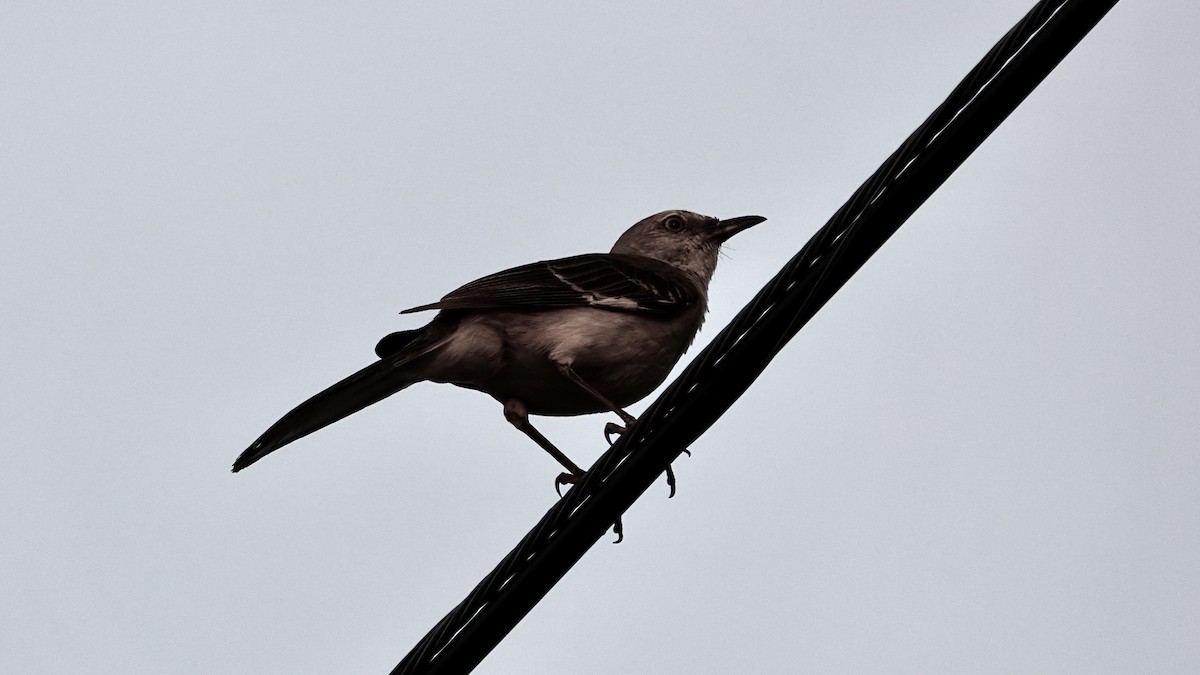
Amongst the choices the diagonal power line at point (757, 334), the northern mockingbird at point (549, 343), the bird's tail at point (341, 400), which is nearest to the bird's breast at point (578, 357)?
the northern mockingbird at point (549, 343)

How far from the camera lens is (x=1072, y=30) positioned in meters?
3.35

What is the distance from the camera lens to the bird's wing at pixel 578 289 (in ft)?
21.7

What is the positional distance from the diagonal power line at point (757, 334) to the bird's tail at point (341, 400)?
205cm

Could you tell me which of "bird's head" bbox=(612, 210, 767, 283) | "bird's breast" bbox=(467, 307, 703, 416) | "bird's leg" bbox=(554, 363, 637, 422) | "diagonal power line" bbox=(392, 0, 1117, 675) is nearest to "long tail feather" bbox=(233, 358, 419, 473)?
"bird's breast" bbox=(467, 307, 703, 416)

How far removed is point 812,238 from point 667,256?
4944mm

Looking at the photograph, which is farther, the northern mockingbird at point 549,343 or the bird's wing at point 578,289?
the bird's wing at point 578,289

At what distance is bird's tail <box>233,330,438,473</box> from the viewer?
5.80 m

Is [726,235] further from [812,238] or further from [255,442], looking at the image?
[812,238]

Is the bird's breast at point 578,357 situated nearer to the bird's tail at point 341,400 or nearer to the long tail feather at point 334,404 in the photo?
the bird's tail at point 341,400

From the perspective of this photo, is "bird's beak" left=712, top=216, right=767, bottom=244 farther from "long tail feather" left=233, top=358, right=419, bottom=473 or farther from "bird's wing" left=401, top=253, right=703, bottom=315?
"long tail feather" left=233, top=358, right=419, bottom=473

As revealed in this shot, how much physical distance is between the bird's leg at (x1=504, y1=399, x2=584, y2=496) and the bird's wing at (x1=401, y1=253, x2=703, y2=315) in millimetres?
594

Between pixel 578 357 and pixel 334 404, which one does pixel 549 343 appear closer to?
pixel 578 357

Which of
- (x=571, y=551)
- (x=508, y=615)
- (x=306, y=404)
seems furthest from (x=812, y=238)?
(x=306, y=404)

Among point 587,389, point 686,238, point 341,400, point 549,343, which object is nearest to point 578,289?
point 549,343
